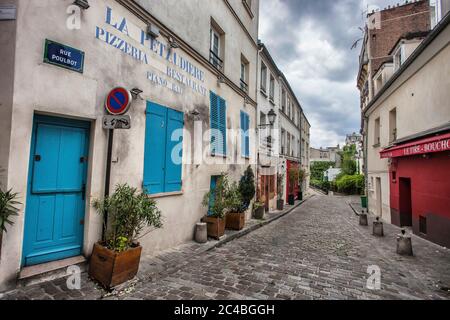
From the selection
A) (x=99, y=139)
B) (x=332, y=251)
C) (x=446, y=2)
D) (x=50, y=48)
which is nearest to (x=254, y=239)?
(x=332, y=251)

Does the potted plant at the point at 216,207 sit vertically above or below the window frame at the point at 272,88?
below

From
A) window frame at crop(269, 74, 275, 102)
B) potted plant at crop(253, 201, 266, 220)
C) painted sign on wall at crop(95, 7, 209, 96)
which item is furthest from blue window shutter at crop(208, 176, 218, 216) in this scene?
window frame at crop(269, 74, 275, 102)

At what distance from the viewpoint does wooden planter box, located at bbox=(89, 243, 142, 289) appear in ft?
12.2

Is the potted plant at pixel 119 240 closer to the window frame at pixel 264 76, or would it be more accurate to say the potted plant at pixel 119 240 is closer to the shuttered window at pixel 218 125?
the shuttered window at pixel 218 125

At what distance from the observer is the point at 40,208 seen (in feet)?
12.3

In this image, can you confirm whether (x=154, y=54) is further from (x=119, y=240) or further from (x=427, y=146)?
(x=427, y=146)

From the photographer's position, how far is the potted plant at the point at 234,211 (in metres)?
8.04

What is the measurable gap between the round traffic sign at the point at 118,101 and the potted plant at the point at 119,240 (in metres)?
1.35

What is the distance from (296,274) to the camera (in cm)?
477

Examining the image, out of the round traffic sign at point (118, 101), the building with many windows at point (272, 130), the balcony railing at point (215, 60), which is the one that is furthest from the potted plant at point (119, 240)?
the building with many windows at point (272, 130)

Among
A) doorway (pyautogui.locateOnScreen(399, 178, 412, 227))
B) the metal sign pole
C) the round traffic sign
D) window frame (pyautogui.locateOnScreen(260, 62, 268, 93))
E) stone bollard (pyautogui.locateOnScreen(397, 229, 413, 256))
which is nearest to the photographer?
the round traffic sign

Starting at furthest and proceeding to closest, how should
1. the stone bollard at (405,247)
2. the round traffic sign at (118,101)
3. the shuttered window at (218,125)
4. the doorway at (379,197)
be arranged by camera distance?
the doorway at (379,197) → the shuttered window at (218,125) → the stone bollard at (405,247) → the round traffic sign at (118,101)

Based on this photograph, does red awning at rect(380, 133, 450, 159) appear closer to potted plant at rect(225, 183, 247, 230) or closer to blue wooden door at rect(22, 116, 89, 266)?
potted plant at rect(225, 183, 247, 230)

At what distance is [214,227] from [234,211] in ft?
5.68
